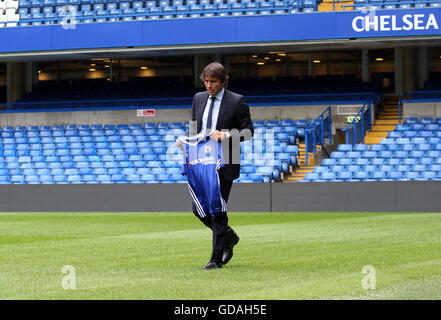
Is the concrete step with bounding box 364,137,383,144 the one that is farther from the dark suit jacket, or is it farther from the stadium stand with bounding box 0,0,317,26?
A: the dark suit jacket

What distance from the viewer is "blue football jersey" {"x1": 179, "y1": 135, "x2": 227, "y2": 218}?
841 centimetres

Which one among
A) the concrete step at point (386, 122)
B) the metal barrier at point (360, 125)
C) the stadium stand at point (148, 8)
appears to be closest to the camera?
the metal barrier at point (360, 125)


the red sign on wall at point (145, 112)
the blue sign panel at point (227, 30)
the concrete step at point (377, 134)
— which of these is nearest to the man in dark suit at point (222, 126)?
the blue sign panel at point (227, 30)

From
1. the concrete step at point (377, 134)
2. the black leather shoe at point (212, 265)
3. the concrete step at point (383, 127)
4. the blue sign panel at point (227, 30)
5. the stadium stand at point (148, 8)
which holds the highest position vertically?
the stadium stand at point (148, 8)

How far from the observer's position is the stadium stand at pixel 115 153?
2794 cm

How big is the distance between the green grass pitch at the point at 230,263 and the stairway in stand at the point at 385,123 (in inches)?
557

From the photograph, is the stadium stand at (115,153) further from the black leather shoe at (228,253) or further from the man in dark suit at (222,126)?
the man in dark suit at (222,126)

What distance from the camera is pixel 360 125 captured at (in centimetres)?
3039

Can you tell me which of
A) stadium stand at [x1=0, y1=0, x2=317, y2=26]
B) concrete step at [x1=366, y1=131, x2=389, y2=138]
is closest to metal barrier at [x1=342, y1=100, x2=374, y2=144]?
concrete step at [x1=366, y1=131, x2=389, y2=138]

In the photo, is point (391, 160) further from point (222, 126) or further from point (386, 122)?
point (222, 126)

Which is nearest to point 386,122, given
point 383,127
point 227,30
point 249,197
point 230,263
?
point 383,127

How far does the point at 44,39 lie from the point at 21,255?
21578 mm

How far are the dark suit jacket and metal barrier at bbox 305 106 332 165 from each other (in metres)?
19.6

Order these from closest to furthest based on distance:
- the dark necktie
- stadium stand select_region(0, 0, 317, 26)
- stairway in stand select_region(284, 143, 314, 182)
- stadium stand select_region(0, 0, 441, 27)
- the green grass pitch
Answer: the green grass pitch < the dark necktie < stairway in stand select_region(284, 143, 314, 182) < stadium stand select_region(0, 0, 441, 27) < stadium stand select_region(0, 0, 317, 26)
